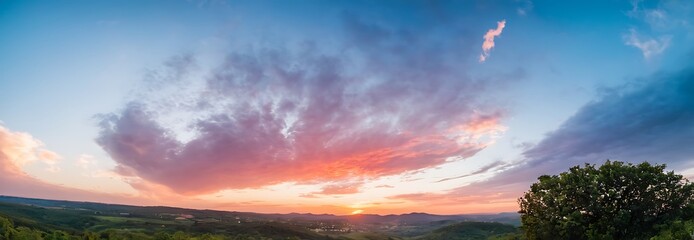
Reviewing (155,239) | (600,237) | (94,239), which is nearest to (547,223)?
(600,237)

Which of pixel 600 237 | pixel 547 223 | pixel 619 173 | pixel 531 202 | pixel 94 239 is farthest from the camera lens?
pixel 94 239

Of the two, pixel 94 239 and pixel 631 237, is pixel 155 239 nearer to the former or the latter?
pixel 94 239

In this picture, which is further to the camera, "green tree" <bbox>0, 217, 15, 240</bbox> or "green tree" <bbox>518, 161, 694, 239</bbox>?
"green tree" <bbox>0, 217, 15, 240</bbox>

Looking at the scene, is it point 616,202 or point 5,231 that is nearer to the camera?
point 616,202

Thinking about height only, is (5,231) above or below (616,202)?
below

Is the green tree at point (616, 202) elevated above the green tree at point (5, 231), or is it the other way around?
Answer: the green tree at point (616, 202)

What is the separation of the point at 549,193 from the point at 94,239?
154 metres

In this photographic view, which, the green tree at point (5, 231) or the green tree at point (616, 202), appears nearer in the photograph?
the green tree at point (616, 202)

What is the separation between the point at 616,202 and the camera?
4119cm

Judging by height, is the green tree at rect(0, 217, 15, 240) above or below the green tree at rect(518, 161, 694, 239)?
below

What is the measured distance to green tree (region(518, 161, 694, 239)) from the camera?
39.2 meters

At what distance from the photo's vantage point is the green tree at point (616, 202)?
39156 millimetres

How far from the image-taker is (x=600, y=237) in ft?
124

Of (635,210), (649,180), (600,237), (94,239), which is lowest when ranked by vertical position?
(94,239)
